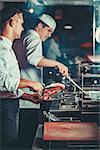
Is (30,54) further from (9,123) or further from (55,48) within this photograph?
(9,123)

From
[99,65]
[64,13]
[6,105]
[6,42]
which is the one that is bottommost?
[6,105]

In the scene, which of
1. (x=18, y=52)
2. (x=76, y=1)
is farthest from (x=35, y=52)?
(x=76, y=1)

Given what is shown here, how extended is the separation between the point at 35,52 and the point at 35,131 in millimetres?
658

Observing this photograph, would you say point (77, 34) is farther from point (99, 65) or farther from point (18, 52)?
point (18, 52)

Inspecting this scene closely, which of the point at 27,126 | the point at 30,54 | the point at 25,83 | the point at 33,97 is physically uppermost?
the point at 30,54

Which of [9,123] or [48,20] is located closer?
[48,20]

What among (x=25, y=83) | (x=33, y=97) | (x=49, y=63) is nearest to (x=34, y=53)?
(x=49, y=63)

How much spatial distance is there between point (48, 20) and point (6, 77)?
57cm

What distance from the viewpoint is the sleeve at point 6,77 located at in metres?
2.99

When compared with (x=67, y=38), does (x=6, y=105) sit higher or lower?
lower

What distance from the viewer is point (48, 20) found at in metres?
2.95

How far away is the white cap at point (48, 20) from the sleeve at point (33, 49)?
15 centimetres

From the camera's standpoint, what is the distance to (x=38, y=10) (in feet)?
9.64

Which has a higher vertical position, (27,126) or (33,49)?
(33,49)
